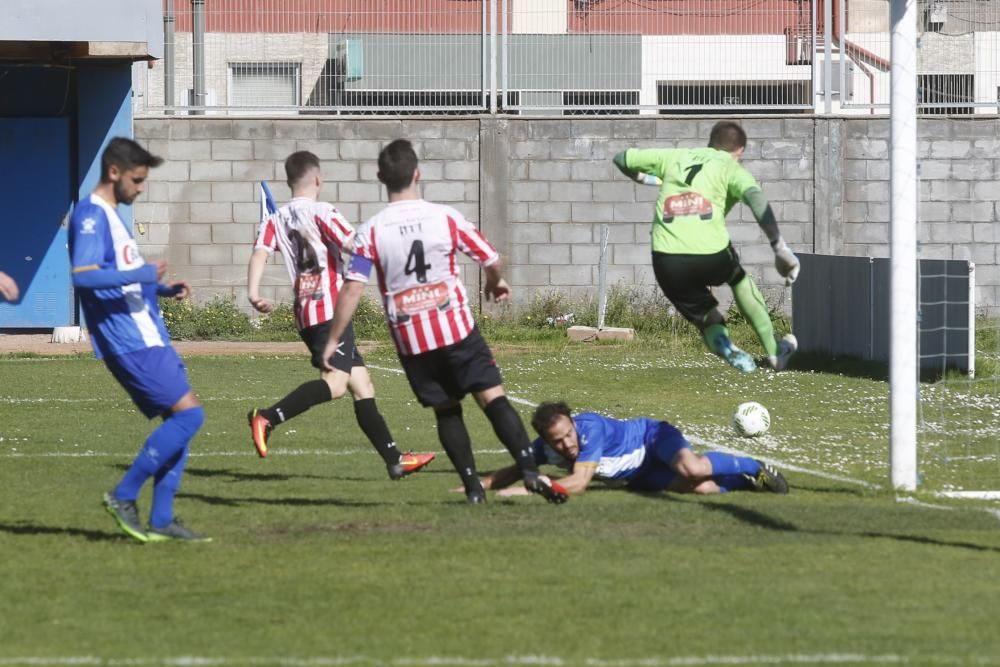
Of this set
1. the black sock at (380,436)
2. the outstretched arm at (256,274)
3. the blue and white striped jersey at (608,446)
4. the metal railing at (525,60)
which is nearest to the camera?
the blue and white striped jersey at (608,446)

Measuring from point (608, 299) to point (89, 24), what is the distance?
321 inches

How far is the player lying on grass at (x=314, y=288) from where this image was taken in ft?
34.2

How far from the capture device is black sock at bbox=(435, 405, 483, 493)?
8.99 m

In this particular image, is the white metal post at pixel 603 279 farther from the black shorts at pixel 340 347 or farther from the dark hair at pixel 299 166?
the dark hair at pixel 299 166

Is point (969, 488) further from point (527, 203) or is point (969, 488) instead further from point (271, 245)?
point (527, 203)

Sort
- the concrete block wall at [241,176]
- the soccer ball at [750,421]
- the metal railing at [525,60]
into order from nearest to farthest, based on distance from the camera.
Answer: the soccer ball at [750,421] < the concrete block wall at [241,176] < the metal railing at [525,60]

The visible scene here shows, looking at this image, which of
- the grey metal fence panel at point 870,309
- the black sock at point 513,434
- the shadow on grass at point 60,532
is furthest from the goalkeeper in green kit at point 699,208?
the grey metal fence panel at point 870,309

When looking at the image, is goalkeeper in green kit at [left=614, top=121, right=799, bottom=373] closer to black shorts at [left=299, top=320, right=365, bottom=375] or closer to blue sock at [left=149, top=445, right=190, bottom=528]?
black shorts at [left=299, top=320, right=365, bottom=375]

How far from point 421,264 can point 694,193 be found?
2200 mm

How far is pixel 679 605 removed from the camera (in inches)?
254

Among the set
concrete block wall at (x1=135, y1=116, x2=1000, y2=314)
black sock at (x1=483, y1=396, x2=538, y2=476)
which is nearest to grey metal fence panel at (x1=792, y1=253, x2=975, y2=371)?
concrete block wall at (x1=135, y1=116, x2=1000, y2=314)

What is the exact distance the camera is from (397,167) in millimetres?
8688

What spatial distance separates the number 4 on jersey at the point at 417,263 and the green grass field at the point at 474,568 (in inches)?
49.9

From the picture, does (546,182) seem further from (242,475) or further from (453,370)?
(453,370)
